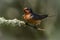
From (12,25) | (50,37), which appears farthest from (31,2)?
(12,25)

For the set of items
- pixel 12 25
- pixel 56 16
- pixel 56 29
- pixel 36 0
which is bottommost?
pixel 12 25

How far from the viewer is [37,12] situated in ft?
6.55

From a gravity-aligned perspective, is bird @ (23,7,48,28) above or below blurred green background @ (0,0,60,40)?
below

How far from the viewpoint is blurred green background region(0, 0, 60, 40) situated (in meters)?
1.72

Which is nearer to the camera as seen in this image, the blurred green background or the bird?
the bird

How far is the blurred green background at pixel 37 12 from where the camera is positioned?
1716 millimetres

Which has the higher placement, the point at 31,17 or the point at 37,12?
the point at 37,12

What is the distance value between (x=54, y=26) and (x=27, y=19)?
40 centimetres

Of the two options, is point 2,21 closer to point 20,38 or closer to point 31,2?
point 31,2

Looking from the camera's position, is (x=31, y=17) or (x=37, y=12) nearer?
(x=31, y=17)

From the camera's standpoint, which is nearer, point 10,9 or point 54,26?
point 54,26

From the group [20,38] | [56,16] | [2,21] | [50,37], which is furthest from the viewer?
[20,38]

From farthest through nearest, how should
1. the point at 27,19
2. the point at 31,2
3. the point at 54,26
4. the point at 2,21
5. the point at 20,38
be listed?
the point at 20,38 < the point at 31,2 < the point at 54,26 < the point at 27,19 < the point at 2,21

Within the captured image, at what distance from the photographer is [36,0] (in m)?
1.95
